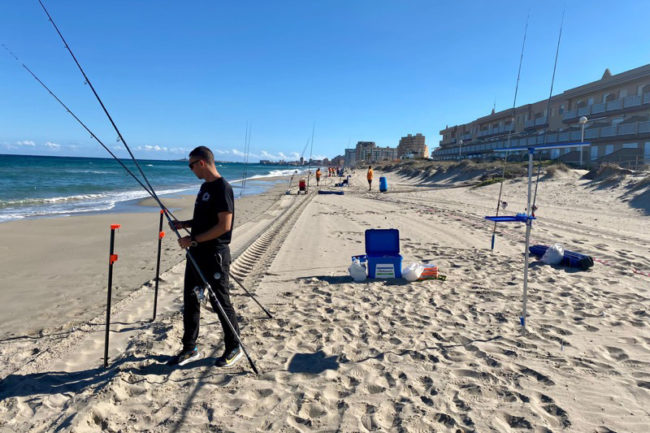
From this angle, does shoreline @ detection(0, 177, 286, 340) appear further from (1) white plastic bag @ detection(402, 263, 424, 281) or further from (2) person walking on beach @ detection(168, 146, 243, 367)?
(1) white plastic bag @ detection(402, 263, 424, 281)

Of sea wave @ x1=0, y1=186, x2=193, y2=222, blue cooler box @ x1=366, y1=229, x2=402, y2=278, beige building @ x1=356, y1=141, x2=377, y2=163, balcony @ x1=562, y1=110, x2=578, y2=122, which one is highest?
beige building @ x1=356, y1=141, x2=377, y2=163

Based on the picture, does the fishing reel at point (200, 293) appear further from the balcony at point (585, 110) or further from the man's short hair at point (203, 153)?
the balcony at point (585, 110)

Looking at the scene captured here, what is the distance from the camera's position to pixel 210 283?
309 centimetres

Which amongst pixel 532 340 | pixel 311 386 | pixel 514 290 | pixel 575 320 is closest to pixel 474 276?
pixel 514 290

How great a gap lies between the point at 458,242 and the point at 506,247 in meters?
1.01

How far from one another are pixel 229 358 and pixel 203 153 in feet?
5.97

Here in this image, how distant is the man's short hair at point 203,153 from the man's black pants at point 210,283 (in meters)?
0.75

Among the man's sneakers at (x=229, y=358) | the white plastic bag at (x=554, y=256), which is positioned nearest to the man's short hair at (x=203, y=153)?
the man's sneakers at (x=229, y=358)

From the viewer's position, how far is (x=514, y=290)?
204 inches

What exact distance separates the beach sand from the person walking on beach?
204 millimetres

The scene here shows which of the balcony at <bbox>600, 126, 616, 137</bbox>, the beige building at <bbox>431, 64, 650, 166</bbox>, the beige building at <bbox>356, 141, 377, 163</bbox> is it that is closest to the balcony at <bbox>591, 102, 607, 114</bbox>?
the beige building at <bbox>431, 64, 650, 166</bbox>

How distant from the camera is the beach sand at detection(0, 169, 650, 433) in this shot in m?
2.58

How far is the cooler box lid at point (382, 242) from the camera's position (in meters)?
5.84

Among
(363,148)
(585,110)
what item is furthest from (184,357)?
(363,148)
